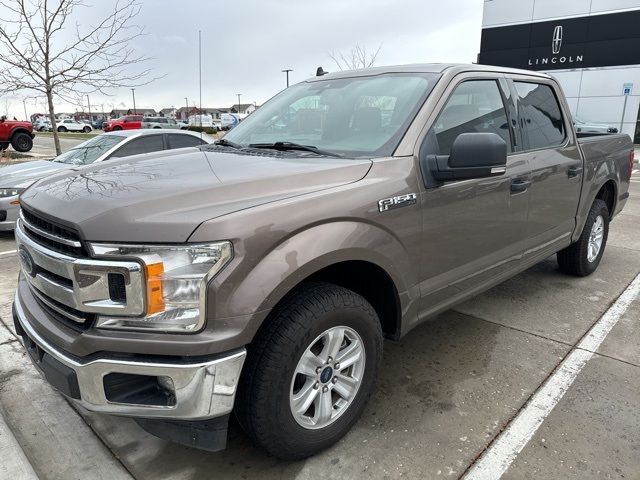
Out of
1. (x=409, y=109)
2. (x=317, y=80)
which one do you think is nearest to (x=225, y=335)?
(x=409, y=109)

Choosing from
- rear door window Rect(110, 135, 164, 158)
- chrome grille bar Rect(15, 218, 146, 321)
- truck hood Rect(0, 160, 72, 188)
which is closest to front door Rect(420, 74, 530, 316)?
chrome grille bar Rect(15, 218, 146, 321)

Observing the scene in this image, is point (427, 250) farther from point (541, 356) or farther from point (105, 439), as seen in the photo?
point (105, 439)

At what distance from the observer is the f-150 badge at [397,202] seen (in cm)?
241

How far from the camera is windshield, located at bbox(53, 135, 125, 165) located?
22.6 ft

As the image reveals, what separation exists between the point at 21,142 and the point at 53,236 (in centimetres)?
2049

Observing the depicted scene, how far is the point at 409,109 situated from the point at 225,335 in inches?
66.0

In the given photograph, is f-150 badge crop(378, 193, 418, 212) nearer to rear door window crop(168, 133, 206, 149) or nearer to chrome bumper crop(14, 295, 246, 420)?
chrome bumper crop(14, 295, 246, 420)

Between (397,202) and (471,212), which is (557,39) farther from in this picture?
(397,202)

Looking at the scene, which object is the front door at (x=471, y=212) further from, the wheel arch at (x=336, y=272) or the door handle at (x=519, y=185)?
the wheel arch at (x=336, y=272)

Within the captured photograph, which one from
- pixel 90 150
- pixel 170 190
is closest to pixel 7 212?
pixel 90 150

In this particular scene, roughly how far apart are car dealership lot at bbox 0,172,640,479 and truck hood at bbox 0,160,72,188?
11.1 feet

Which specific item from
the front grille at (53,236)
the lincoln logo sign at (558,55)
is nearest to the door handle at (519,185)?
the front grille at (53,236)

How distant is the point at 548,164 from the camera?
12.1 ft

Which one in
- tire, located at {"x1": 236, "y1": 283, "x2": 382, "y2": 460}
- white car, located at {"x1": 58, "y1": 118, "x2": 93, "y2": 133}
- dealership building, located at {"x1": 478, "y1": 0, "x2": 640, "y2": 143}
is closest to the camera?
tire, located at {"x1": 236, "y1": 283, "x2": 382, "y2": 460}
